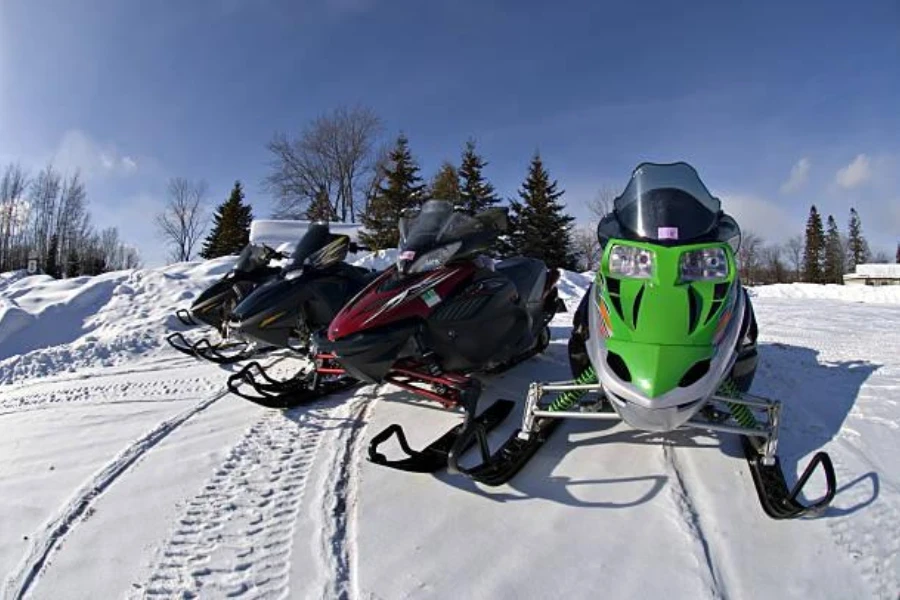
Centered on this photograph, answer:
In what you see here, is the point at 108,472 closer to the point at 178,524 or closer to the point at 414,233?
the point at 178,524

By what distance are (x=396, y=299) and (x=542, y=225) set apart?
2292 cm

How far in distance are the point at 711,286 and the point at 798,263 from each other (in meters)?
65.1

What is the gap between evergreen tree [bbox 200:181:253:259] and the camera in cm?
3148

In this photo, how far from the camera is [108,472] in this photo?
2.42 meters


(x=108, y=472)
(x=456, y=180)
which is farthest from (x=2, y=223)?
(x=108, y=472)

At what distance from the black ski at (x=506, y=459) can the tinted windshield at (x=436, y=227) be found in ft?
4.16

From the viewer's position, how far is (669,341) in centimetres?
198

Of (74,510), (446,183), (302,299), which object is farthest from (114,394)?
(446,183)

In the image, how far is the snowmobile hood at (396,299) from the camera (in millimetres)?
2701

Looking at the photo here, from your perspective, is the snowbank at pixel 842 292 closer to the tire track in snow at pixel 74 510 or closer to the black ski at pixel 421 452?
the black ski at pixel 421 452

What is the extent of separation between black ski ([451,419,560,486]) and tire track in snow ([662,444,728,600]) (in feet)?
1.96

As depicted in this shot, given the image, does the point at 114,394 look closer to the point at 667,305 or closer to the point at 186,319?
the point at 186,319

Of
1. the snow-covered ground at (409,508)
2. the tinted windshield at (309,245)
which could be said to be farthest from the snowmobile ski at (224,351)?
the snow-covered ground at (409,508)

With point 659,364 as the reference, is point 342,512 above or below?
below
